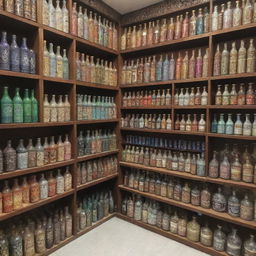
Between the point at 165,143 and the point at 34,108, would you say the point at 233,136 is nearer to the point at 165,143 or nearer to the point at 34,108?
the point at 165,143

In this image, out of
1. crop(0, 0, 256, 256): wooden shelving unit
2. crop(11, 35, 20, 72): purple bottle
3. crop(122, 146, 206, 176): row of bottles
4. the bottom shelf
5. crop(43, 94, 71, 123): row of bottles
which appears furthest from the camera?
crop(122, 146, 206, 176): row of bottles

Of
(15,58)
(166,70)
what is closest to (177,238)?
(166,70)

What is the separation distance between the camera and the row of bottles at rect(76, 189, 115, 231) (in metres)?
2.19

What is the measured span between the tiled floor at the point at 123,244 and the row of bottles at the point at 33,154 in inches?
33.6

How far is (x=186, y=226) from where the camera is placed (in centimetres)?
209

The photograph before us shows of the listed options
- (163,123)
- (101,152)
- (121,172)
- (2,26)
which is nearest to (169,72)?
(163,123)

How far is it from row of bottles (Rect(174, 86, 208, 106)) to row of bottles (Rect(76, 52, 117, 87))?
792 mm

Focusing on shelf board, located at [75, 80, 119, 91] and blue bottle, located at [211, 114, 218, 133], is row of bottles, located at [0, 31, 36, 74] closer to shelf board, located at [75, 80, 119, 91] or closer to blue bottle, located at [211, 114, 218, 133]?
shelf board, located at [75, 80, 119, 91]

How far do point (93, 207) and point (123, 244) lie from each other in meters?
0.53

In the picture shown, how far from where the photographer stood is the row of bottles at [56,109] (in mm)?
1774

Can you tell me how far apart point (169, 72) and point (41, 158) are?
4.89 ft

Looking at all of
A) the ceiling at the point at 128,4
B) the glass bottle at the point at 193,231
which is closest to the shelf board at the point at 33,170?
the glass bottle at the point at 193,231

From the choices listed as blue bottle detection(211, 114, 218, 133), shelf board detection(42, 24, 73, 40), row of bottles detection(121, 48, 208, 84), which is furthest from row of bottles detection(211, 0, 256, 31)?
shelf board detection(42, 24, 73, 40)

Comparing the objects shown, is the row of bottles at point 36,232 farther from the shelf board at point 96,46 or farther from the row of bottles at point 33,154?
the shelf board at point 96,46
